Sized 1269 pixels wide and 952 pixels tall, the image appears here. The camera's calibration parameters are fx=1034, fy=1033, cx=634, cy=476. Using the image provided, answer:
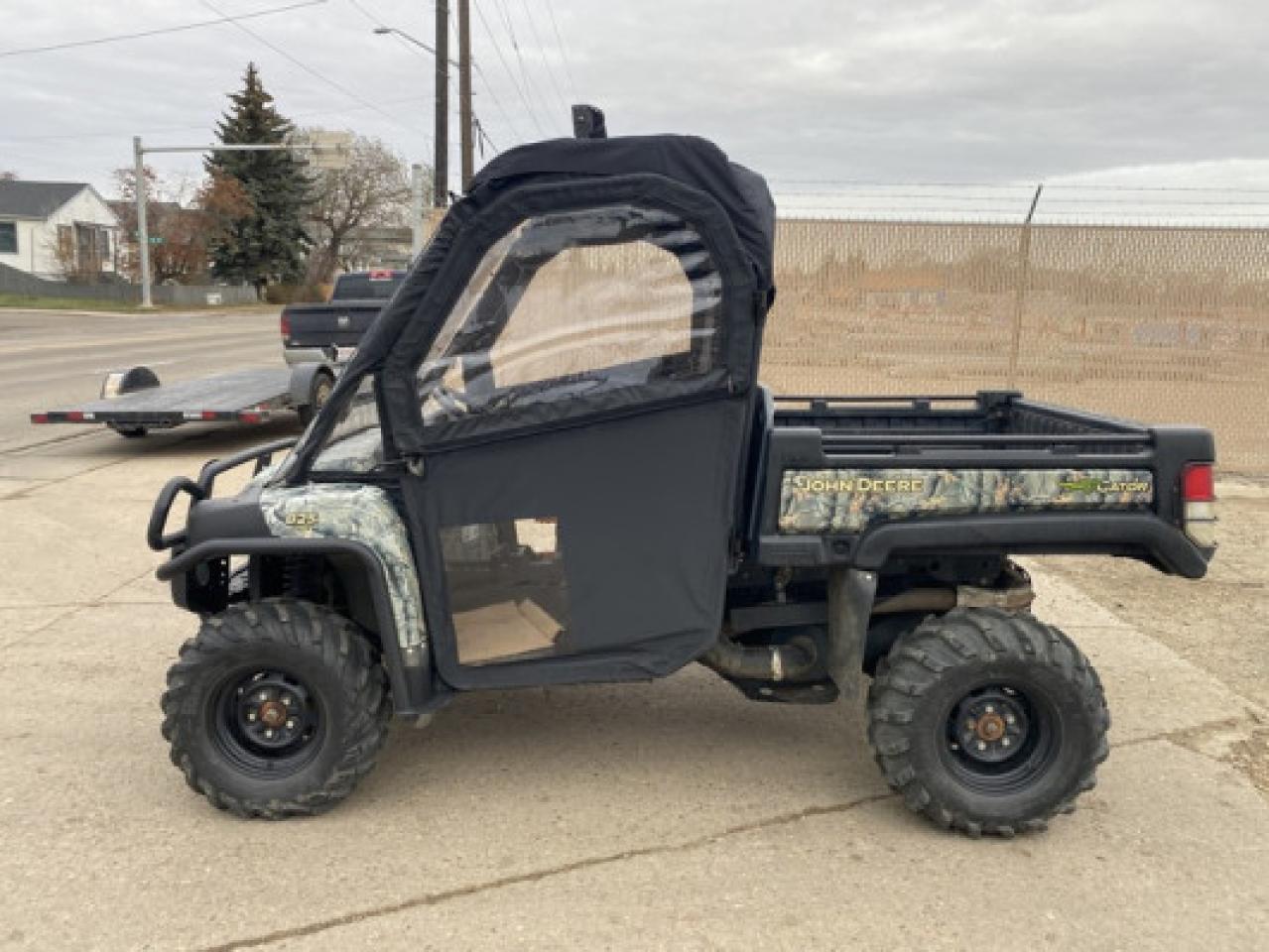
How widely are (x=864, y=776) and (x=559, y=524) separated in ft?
4.97

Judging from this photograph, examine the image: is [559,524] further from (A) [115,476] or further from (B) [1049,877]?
(A) [115,476]

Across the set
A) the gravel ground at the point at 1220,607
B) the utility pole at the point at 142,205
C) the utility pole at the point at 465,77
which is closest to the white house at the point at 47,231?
the utility pole at the point at 142,205

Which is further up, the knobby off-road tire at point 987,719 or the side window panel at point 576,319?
the side window panel at point 576,319

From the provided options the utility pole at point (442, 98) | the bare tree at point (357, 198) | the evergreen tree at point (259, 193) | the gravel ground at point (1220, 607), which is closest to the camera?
the gravel ground at point (1220, 607)

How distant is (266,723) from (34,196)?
3182 inches

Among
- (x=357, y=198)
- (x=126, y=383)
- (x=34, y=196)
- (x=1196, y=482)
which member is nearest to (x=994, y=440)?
(x=1196, y=482)

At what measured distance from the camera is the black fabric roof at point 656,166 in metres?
3.05

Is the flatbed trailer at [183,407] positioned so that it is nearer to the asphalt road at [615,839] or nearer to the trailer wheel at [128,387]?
the trailer wheel at [128,387]

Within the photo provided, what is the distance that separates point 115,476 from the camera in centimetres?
912

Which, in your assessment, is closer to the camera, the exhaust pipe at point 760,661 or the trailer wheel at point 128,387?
the exhaust pipe at point 760,661

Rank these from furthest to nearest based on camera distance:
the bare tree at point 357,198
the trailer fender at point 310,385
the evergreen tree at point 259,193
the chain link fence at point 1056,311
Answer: the bare tree at point 357,198 → the evergreen tree at point 259,193 → the chain link fence at point 1056,311 → the trailer fender at point 310,385

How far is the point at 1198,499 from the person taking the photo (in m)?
3.30

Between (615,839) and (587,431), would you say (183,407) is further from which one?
(615,839)

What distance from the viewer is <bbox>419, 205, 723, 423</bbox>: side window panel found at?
124 inches
